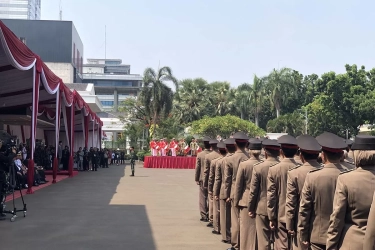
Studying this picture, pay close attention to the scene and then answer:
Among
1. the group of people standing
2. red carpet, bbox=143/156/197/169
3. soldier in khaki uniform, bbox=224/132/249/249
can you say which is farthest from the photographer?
the group of people standing

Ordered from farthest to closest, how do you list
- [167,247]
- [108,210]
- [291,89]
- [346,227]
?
[291,89] → [108,210] → [167,247] → [346,227]

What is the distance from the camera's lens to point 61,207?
11859 mm

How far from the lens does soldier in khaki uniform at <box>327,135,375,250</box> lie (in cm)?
377

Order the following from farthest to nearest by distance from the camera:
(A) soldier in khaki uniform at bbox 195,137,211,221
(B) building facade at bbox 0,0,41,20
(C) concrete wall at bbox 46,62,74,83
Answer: (B) building facade at bbox 0,0,41,20, (C) concrete wall at bbox 46,62,74,83, (A) soldier in khaki uniform at bbox 195,137,211,221

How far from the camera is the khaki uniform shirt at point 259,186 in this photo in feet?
20.0

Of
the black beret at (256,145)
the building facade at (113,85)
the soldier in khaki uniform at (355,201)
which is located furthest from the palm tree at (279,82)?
the building facade at (113,85)

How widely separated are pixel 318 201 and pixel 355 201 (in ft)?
2.55

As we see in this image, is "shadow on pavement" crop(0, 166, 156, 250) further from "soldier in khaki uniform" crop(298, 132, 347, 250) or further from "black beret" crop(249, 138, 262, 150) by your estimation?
"soldier in khaki uniform" crop(298, 132, 347, 250)

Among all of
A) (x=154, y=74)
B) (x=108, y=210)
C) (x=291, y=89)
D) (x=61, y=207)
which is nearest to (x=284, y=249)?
Result: (x=108, y=210)

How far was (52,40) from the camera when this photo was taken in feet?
183

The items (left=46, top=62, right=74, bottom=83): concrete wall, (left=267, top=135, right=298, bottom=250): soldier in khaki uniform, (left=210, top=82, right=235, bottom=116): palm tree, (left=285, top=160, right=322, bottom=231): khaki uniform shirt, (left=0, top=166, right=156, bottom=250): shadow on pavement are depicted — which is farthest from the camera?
(left=46, top=62, right=74, bottom=83): concrete wall

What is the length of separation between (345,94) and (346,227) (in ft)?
132

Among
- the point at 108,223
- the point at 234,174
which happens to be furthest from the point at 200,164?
the point at 234,174

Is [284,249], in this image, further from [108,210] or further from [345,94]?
[345,94]
